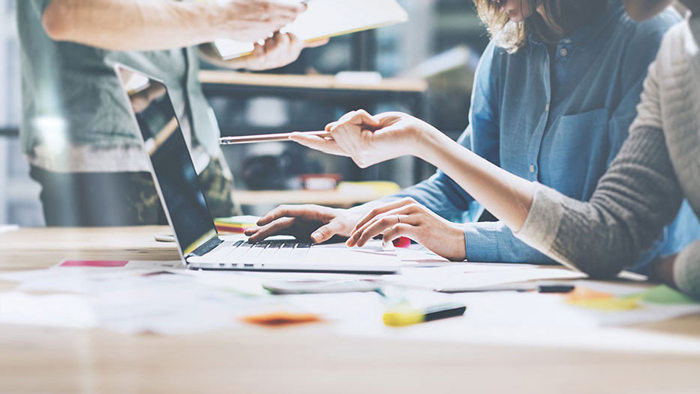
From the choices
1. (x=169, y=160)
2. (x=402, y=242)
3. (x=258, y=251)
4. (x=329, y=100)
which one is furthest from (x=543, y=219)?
(x=329, y=100)

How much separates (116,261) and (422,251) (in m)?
0.51

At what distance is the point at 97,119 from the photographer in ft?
4.40

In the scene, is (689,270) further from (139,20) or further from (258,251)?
(139,20)

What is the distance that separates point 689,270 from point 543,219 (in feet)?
0.58

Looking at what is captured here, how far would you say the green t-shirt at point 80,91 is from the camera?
1270mm

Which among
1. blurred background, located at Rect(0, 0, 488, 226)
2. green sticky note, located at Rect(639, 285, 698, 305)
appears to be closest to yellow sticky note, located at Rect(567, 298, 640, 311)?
green sticky note, located at Rect(639, 285, 698, 305)

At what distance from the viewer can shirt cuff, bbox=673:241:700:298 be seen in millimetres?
606

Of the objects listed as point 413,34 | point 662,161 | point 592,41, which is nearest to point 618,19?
point 592,41

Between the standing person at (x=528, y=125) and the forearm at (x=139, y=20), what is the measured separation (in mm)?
371

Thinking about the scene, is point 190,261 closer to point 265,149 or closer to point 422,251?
point 422,251

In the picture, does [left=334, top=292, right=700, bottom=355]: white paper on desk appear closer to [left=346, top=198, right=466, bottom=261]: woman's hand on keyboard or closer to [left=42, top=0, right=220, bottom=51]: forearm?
[left=346, top=198, right=466, bottom=261]: woman's hand on keyboard

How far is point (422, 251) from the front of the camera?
930mm

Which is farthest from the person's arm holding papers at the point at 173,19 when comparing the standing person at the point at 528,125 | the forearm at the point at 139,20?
the standing person at the point at 528,125

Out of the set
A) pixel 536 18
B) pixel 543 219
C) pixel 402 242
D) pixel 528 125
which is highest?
pixel 536 18
